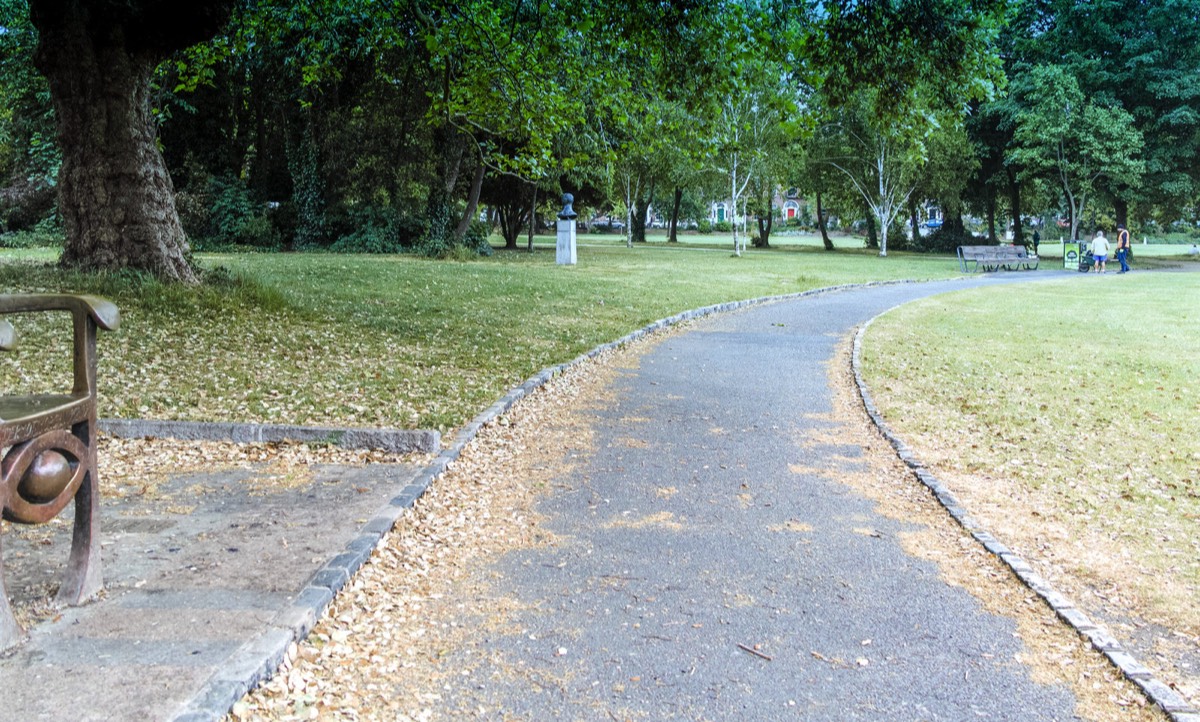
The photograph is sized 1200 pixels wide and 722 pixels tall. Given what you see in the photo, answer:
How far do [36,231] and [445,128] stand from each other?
13955 millimetres

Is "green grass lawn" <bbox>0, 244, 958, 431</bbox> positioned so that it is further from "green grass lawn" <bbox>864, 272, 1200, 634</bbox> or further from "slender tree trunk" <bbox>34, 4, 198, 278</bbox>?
"green grass lawn" <bbox>864, 272, 1200, 634</bbox>

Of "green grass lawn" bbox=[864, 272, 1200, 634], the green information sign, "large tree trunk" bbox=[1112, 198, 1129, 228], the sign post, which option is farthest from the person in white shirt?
the sign post

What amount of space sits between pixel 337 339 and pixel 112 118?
165 inches

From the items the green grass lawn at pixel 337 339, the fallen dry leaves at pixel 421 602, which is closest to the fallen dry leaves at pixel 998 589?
the fallen dry leaves at pixel 421 602

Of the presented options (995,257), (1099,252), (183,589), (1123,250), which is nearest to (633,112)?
(183,589)

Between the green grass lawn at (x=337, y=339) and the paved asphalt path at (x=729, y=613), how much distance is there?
2.27 m

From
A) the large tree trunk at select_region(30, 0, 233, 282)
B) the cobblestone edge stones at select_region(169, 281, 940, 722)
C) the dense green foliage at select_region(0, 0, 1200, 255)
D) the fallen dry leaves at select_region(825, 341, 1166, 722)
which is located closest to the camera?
the cobblestone edge stones at select_region(169, 281, 940, 722)

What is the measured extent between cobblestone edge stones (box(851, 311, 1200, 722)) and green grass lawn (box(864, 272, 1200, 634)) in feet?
0.62

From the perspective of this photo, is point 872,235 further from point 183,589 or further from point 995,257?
point 183,589

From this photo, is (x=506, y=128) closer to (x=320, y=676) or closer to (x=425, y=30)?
(x=425, y=30)

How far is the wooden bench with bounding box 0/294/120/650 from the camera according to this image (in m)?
3.17

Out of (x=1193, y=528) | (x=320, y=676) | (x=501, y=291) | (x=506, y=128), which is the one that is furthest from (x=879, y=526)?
(x=501, y=291)

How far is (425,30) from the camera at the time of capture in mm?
12227

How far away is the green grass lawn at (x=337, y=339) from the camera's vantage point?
749 centimetres
